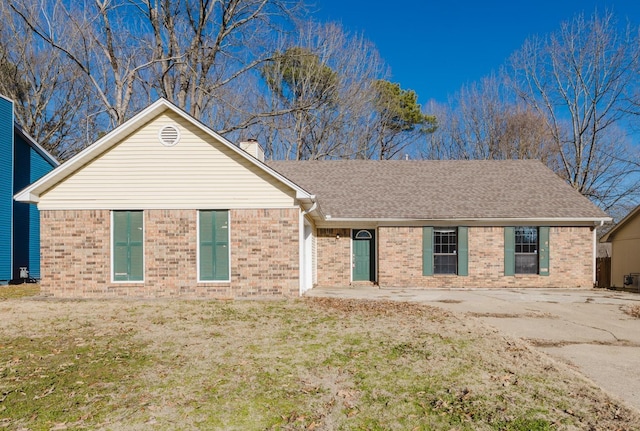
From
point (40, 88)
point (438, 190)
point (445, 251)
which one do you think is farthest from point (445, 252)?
point (40, 88)

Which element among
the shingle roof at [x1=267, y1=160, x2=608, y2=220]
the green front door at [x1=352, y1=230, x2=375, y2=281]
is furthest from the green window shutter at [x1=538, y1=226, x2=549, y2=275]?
the green front door at [x1=352, y1=230, x2=375, y2=281]

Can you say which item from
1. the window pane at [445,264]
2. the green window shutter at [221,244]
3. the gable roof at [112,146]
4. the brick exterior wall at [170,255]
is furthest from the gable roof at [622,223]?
the green window shutter at [221,244]

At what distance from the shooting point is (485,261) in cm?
1597

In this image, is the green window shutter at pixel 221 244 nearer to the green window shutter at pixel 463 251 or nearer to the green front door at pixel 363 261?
the green front door at pixel 363 261

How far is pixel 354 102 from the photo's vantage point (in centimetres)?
2919

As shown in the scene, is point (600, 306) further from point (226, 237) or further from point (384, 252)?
point (226, 237)

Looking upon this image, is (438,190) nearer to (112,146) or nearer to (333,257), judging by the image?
(333,257)

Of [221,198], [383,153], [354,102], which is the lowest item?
[221,198]

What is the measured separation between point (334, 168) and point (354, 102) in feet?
33.9

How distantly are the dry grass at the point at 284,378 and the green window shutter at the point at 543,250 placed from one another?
878cm

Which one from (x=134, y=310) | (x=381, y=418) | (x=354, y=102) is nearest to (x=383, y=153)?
(x=354, y=102)

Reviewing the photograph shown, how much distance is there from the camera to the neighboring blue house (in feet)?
55.8

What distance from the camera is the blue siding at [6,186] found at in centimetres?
1686

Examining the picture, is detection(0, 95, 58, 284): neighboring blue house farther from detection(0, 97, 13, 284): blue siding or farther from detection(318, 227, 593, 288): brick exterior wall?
detection(318, 227, 593, 288): brick exterior wall
